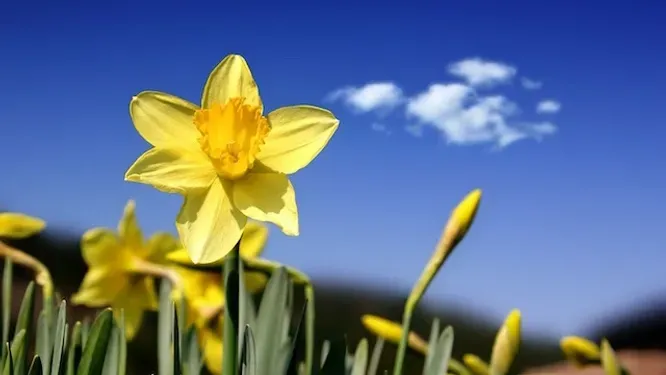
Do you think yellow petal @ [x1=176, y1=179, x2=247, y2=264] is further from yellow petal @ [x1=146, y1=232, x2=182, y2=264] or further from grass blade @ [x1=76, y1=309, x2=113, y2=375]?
yellow petal @ [x1=146, y1=232, x2=182, y2=264]

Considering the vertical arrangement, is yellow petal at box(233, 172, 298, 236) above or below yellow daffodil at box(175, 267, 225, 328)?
above

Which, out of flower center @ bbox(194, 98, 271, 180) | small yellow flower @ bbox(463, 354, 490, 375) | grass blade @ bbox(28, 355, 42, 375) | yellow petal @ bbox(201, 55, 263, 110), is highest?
yellow petal @ bbox(201, 55, 263, 110)

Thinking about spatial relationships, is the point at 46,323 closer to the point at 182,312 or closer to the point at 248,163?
the point at 182,312

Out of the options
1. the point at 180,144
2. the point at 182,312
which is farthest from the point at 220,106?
the point at 182,312

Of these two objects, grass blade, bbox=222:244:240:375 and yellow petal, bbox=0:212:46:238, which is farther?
yellow petal, bbox=0:212:46:238

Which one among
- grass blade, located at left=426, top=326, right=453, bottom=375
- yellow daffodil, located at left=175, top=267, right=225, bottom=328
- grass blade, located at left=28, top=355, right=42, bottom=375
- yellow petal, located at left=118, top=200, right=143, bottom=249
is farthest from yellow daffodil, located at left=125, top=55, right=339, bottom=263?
yellow petal, located at left=118, top=200, right=143, bottom=249

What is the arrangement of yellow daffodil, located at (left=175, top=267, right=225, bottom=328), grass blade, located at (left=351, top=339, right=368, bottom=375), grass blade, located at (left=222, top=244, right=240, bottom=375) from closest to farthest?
1. grass blade, located at (left=222, top=244, right=240, bottom=375)
2. grass blade, located at (left=351, top=339, right=368, bottom=375)
3. yellow daffodil, located at (left=175, top=267, right=225, bottom=328)

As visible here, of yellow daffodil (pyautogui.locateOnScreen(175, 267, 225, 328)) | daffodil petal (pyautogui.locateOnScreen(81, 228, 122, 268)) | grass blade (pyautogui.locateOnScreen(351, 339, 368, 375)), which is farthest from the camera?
daffodil petal (pyautogui.locateOnScreen(81, 228, 122, 268))
